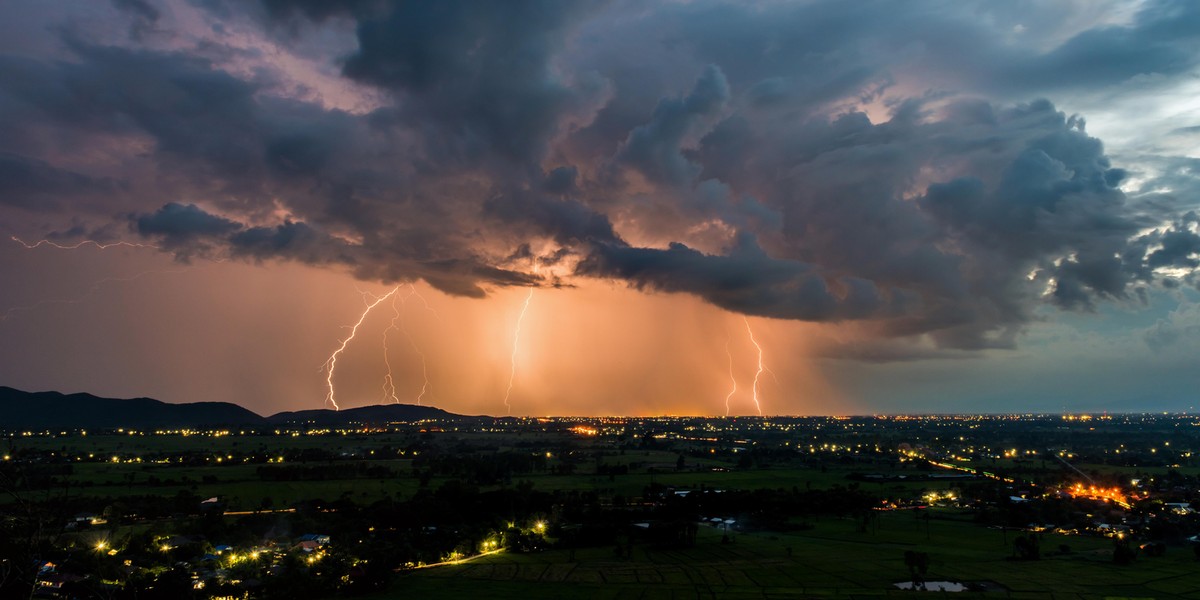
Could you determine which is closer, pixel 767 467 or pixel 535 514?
pixel 535 514

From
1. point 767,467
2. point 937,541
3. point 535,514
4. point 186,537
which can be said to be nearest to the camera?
point 186,537

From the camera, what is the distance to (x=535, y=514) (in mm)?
99562

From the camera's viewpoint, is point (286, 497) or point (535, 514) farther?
point (286, 497)

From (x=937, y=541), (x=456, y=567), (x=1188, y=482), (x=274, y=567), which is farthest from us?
(x=1188, y=482)

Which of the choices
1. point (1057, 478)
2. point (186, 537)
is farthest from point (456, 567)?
point (1057, 478)

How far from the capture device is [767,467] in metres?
175

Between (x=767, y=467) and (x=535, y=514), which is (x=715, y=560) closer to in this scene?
(x=535, y=514)

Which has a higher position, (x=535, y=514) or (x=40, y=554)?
(x=40, y=554)

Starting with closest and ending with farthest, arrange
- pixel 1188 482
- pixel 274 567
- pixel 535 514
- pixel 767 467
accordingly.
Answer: pixel 274 567, pixel 535 514, pixel 1188 482, pixel 767 467

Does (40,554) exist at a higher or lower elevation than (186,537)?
higher

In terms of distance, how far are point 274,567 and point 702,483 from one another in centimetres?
8632

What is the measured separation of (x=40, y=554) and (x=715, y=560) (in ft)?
243

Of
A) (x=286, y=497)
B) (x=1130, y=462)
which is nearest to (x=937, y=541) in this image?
(x=286, y=497)

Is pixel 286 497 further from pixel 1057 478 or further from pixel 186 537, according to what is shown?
pixel 1057 478
